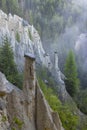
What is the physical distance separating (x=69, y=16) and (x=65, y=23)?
475 cm

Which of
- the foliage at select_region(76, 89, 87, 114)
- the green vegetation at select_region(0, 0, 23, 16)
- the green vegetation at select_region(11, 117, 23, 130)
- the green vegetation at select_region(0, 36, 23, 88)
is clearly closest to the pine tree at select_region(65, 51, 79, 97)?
the foliage at select_region(76, 89, 87, 114)

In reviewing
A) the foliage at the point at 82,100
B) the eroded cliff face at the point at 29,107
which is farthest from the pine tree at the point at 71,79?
the eroded cliff face at the point at 29,107

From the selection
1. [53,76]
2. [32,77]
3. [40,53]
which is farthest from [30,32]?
[32,77]

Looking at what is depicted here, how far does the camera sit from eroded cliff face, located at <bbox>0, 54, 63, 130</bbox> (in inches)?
902

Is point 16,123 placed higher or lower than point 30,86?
lower

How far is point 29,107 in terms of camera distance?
24953 mm

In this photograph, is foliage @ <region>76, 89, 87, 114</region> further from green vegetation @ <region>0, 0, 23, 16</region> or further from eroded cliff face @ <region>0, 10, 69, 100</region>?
green vegetation @ <region>0, 0, 23, 16</region>

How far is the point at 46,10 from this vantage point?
427ft

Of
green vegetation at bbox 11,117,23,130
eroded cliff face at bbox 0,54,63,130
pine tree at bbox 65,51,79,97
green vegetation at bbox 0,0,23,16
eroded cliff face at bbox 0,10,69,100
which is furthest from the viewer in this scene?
green vegetation at bbox 0,0,23,16

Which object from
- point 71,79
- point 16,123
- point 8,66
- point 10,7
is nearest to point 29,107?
point 16,123

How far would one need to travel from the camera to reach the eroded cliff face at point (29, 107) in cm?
2292

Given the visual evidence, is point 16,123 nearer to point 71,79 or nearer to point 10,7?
point 71,79

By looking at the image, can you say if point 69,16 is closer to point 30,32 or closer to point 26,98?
point 30,32

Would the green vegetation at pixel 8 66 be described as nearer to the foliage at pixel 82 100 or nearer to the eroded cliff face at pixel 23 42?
the eroded cliff face at pixel 23 42
